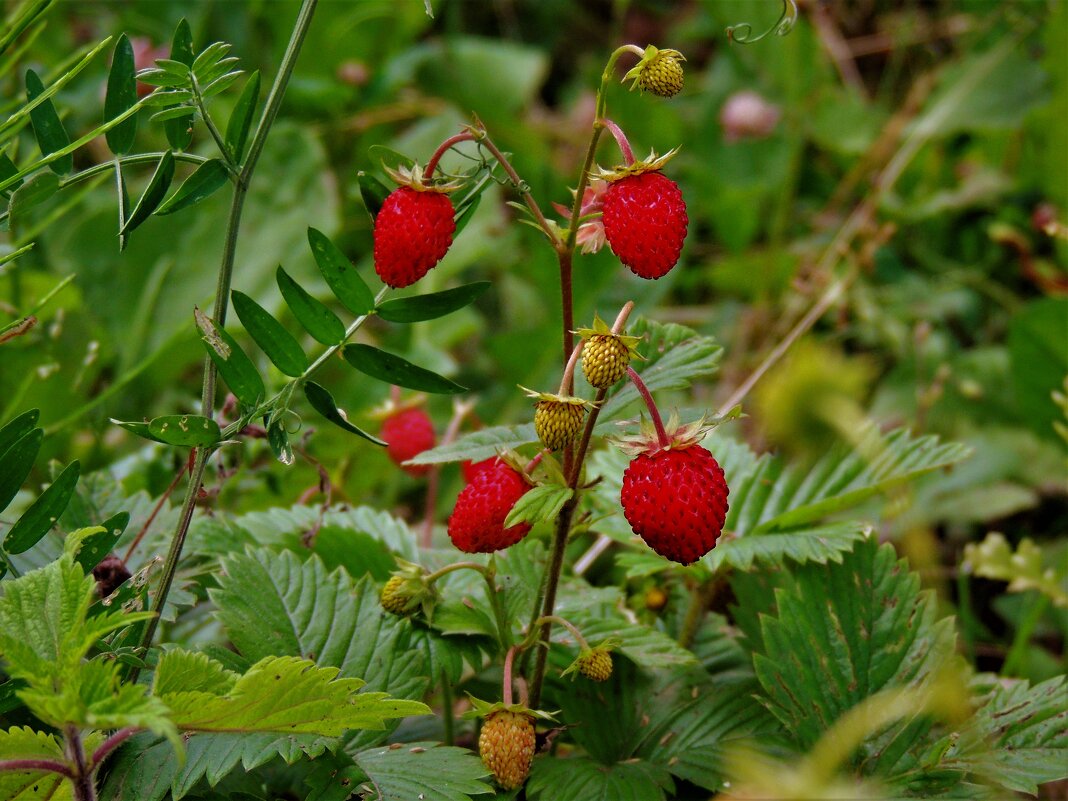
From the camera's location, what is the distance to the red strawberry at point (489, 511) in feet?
2.85

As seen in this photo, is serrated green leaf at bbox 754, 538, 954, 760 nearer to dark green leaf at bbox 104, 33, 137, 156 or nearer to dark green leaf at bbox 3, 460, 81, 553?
dark green leaf at bbox 3, 460, 81, 553

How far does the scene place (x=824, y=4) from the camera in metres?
3.00

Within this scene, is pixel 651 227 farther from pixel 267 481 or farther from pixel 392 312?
pixel 267 481

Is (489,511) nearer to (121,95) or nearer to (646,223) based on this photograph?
(646,223)

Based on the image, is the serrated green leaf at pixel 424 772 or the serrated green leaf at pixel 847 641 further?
the serrated green leaf at pixel 847 641

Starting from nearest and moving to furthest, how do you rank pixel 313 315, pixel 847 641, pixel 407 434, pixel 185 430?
pixel 185 430, pixel 313 315, pixel 847 641, pixel 407 434

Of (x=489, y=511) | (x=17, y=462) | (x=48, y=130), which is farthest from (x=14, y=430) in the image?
(x=489, y=511)

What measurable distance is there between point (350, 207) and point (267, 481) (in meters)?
1.21

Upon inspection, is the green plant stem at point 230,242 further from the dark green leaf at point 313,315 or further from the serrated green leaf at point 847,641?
the serrated green leaf at point 847,641

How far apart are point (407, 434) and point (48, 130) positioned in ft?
2.00

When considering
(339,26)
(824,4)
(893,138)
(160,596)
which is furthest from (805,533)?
(824,4)

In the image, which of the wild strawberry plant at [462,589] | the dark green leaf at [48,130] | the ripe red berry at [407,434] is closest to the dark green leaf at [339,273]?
the wild strawberry plant at [462,589]

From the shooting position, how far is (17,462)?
0.84m

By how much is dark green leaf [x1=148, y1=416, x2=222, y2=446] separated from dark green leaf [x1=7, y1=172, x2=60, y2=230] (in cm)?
22
